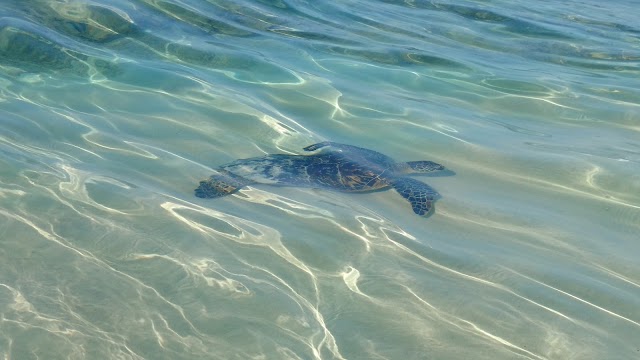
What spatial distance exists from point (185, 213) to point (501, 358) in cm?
230

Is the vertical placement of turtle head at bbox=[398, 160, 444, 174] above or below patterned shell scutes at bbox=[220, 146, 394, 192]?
above

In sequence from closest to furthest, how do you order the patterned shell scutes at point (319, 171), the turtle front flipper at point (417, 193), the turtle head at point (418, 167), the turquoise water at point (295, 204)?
the turquoise water at point (295, 204)
the turtle front flipper at point (417, 193)
the patterned shell scutes at point (319, 171)
the turtle head at point (418, 167)

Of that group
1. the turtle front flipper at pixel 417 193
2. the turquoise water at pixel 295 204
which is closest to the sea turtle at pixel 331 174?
the turtle front flipper at pixel 417 193

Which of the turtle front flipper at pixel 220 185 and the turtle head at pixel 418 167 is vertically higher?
the turtle head at pixel 418 167

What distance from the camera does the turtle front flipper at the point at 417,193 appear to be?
16.4 ft

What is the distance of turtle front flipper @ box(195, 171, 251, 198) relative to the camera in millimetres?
5004

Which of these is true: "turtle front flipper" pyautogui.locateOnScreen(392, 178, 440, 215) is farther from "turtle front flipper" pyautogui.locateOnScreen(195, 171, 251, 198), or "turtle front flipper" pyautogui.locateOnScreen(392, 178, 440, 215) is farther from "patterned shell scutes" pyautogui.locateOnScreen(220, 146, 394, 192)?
"turtle front flipper" pyautogui.locateOnScreen(195, 171, 251, 198)

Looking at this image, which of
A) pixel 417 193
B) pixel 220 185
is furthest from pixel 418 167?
pixel 220 185

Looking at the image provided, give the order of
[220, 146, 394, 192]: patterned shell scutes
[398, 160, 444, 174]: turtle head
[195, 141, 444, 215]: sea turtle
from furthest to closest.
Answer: [398, 160, 444, 174]: turtle head < [220, 146, 394, 192]: patterned shell scutes < [195, 141, 444, 215]: sea turtle

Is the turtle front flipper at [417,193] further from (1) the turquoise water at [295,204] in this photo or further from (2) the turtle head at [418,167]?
(2) the turtle head at [418,167]

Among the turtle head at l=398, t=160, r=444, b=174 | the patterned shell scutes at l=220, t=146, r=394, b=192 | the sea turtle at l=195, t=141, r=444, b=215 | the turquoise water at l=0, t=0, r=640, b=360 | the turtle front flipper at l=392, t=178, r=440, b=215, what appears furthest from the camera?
the turtle head at l=398, t=160, r=444, b=174

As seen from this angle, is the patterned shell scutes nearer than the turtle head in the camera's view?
Yes

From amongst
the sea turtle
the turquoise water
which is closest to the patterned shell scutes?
the sea turtle

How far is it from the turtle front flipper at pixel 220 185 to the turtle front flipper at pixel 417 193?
3.80 ft
